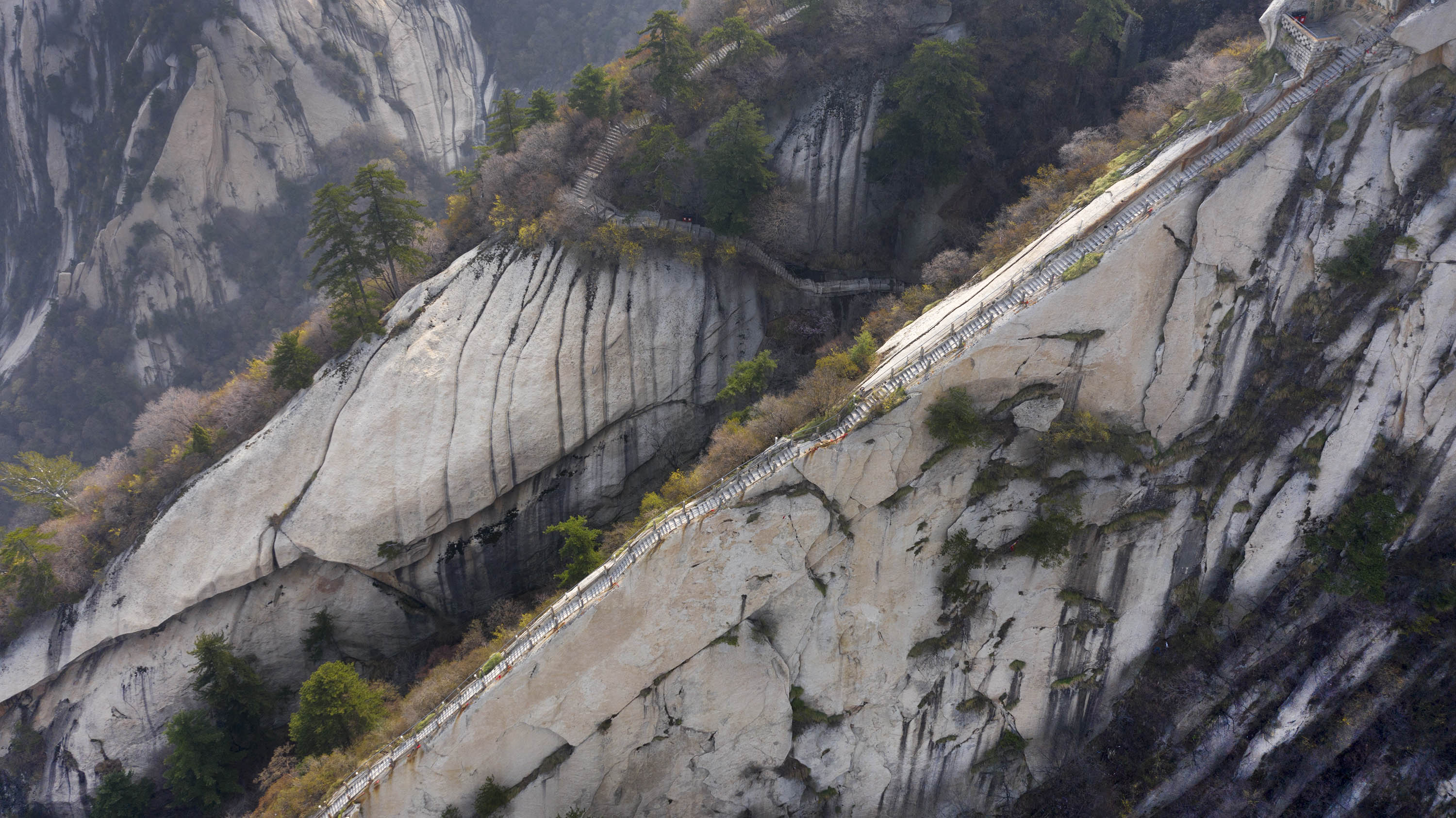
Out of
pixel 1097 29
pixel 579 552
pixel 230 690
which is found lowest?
pixel 579 552

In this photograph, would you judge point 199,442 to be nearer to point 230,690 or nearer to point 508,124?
point 230,690

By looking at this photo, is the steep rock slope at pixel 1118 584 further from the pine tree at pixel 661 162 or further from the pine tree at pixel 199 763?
the pine tree at pixel 661 162

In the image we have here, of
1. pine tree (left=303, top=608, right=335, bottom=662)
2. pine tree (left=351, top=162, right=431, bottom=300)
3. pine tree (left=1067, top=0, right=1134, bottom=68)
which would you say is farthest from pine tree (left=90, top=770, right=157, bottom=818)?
pine tree (left=1067, top=0, right=1134, bottom=68)

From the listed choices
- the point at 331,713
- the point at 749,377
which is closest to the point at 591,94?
the point at 749,377

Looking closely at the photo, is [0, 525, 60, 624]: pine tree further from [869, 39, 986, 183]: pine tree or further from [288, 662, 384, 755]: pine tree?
[869, 39, 986, 183]: pine tree

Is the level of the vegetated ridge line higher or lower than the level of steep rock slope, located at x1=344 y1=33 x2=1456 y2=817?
higher

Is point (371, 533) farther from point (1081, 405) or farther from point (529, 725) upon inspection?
point (1081, 405)
